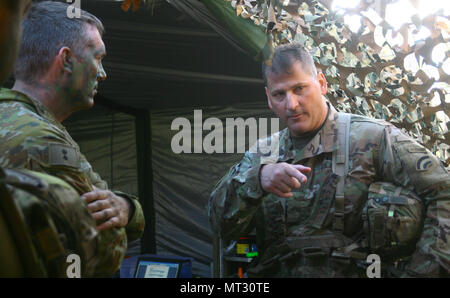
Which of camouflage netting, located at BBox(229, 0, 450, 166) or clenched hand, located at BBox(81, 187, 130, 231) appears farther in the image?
camouflage netting, located at BBox(229, 0, 450, 166)

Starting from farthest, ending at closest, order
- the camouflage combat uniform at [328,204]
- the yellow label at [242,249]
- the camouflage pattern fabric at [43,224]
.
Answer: the yellow label at [242,249], the camouflage combat uniform at [328,204], the camouflage pattern fabric at [43,224]

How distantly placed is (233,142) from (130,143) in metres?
1.66

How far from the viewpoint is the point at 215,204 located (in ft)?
7.97

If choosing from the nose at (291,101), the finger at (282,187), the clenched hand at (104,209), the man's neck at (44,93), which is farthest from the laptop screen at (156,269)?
the clenched hand at (104,209)

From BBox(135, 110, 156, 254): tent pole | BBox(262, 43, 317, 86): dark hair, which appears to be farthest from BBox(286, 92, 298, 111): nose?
BBox(135, 110, 156, 254): tent pole

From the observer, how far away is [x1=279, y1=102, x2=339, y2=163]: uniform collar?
2334 mm

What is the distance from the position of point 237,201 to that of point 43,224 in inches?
62.0

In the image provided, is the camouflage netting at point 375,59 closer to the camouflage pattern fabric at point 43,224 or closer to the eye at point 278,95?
the eye at point 278,95

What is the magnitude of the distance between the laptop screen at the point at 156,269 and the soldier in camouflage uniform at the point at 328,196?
228 cm

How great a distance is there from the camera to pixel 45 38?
5.84 feet

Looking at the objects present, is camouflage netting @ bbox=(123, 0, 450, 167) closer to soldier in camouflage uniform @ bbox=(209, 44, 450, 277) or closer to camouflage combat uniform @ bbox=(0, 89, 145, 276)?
soldier in camouflage uniform @ bbox=(209, 44, 450, 277)

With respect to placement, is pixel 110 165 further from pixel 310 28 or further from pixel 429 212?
pixel 429 212

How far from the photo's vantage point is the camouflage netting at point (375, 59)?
7.54 feet

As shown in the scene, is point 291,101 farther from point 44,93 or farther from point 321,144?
point 44,93
